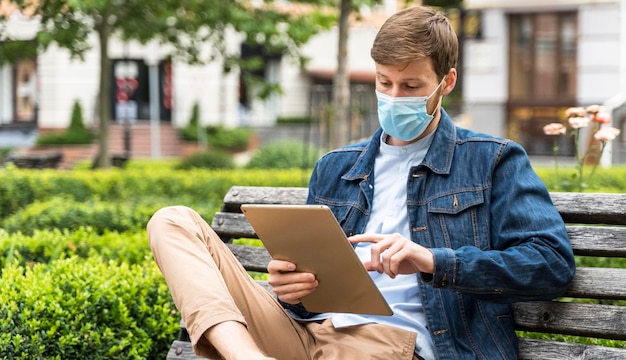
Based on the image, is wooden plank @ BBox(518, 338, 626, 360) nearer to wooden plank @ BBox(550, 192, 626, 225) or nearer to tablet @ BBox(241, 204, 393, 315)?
wooden plank @ BBox(550, 192, 626, 225)

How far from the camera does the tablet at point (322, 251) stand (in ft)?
8.14

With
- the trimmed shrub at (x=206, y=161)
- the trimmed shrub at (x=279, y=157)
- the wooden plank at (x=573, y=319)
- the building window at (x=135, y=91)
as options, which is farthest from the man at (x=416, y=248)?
the building window at (x=135, y=91)

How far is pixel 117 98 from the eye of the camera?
100 feet

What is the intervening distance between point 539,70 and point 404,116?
2146 centimetres

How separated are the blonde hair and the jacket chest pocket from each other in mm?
394

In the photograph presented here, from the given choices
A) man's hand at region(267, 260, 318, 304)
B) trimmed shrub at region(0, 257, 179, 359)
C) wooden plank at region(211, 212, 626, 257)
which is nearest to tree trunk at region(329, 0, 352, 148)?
trimmed shrub at region(0, 257, 179, 359)

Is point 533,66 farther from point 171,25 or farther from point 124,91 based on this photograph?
point 124,91

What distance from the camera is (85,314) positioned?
11.5 ft

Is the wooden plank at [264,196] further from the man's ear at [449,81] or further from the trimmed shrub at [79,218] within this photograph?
the trimmed shrub at [79,218]

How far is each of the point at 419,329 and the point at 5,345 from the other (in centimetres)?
139

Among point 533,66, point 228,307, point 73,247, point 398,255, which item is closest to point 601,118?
point 73,247

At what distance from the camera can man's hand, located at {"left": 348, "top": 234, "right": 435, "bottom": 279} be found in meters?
2.52

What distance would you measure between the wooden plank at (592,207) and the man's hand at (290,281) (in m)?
0.80

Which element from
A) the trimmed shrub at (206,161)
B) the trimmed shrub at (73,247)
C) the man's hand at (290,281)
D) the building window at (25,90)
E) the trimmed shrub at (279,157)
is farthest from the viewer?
the building window at (25,90)
